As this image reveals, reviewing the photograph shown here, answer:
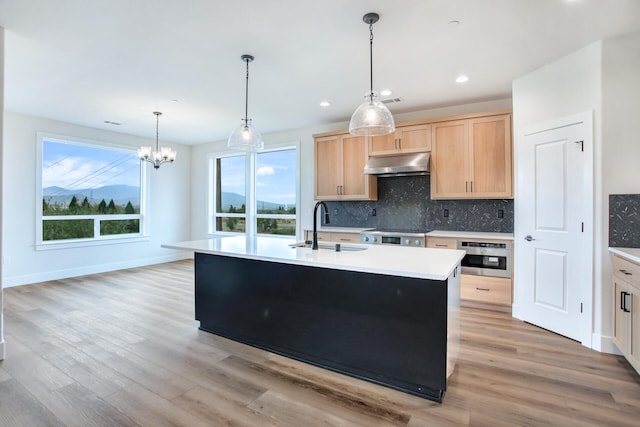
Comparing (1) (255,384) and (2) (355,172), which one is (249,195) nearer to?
(2) (355,172)

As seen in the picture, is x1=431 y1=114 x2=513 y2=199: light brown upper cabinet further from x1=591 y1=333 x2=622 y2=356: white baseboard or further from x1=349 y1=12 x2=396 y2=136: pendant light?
x1=349 y1=12 x2=396 y2=136: pendant light

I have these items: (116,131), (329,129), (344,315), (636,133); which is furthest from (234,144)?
(116,131)

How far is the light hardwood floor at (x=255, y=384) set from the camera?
6.33 ft

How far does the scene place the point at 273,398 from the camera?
6.97ft

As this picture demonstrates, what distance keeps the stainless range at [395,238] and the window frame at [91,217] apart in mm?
4754

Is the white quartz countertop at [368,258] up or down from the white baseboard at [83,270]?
up

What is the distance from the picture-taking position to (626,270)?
247 cm

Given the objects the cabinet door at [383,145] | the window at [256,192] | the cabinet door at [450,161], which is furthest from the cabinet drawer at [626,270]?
the window at [256,192]

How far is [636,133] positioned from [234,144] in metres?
3.48

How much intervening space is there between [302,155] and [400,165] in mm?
2102

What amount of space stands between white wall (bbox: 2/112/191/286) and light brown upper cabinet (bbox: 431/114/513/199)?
551 cm

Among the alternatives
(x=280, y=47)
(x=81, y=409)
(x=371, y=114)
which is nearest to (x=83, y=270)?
(x=81, y=409)

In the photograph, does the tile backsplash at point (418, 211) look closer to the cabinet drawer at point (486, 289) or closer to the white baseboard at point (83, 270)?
the cabinet drawer at point (486, 289)

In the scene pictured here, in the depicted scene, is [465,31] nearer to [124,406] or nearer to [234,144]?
[234,144]
